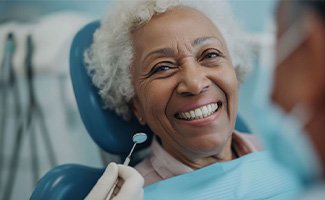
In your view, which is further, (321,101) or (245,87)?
(245,87)

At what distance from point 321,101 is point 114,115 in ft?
3.13

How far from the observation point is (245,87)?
146cm

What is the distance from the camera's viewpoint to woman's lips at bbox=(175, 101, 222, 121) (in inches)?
45.1

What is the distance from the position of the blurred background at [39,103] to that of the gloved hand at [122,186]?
3.27 ft

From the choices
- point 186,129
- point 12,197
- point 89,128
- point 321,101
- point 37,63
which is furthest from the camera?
point 12,197

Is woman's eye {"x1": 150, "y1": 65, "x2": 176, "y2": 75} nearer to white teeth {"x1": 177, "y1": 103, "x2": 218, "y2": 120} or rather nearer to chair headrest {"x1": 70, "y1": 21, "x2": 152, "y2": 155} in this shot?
white teeth {"x1": 177, "y1": 103, "x2": 218, "y2": 120}

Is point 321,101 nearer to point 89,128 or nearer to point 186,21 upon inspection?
point 186,21

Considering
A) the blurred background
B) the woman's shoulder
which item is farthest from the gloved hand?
the blurred background

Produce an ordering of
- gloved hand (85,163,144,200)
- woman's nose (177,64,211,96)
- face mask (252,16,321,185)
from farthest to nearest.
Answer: woman's nose (177,64,211,96), gloved hand (85,163,144,200), face mask (252,16,321,185)

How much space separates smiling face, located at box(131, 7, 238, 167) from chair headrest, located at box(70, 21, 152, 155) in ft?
0.48

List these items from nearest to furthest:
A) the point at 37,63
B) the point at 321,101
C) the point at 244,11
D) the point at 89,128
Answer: the point at 321,101 → the point at 89,128 → the point at 244,11 → the point at 37,63

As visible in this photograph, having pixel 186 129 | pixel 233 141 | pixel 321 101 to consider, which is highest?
pixel 321 101

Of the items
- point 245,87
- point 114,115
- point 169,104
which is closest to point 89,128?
point 114,115

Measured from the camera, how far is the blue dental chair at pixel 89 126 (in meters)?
1.19
